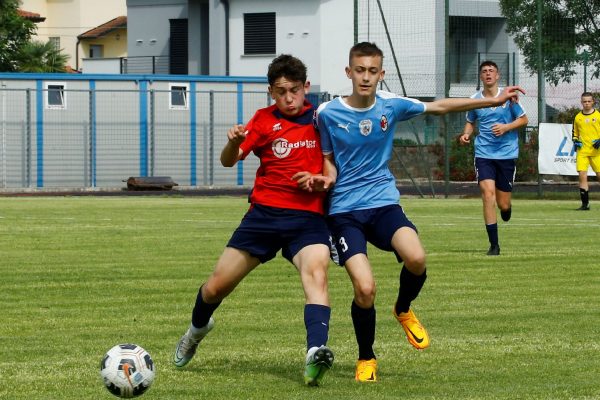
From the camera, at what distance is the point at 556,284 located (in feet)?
42.0

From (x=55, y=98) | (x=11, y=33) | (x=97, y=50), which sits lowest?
(x=55, y=98)

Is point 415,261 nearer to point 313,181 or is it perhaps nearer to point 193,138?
point 313,181

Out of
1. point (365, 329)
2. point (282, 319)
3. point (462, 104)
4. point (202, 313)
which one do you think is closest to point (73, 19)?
point (282, 319)

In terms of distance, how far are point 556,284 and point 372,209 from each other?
16.8ft

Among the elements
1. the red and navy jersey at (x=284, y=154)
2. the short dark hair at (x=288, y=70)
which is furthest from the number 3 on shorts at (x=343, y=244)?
the short dark hair at (x=288, y=70)

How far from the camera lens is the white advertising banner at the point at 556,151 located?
3238 centimetres

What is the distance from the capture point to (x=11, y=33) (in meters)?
67.6

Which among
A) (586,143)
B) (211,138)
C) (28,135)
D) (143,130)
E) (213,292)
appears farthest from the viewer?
(211,138)

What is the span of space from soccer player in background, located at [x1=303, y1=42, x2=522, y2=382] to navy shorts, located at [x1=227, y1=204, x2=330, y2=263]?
0.65 feet

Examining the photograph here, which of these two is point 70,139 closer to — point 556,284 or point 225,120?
point 225,120

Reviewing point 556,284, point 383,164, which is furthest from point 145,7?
point 383,164

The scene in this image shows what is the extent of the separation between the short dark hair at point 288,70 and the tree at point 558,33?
24660mm

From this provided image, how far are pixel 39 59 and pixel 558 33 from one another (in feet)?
149

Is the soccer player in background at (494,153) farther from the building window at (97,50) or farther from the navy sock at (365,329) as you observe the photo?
the building window at (97,50)
